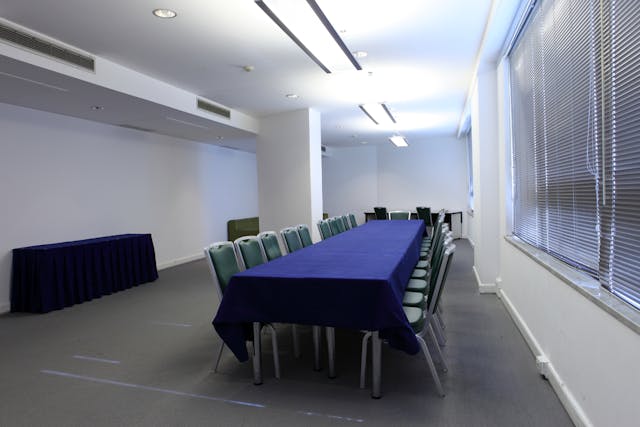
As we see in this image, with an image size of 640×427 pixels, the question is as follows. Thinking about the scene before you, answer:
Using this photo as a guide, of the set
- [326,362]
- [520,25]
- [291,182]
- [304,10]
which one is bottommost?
[326,362]

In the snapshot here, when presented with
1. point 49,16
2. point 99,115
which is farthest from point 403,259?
point 99,115

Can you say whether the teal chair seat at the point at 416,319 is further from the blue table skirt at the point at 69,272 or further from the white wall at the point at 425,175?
the white wall at the point at 425,175

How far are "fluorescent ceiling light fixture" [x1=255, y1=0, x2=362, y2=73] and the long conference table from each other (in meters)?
1.64

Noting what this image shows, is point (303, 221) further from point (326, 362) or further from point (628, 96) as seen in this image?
point (628, 96)

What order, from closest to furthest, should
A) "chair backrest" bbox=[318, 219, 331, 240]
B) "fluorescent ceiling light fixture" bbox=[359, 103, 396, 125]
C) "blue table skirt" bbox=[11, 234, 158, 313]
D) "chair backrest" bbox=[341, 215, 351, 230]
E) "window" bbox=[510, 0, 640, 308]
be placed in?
"window" bbox=[510, 0, 640, 308] → "blue table skirt" bbox=[11, 234, 158, 313] → "chair backrest" bbox=[318, 219, 331, 240] → "fluorescent ceiling light fixture" bbox=[359, 103, 396, 125] → "chair backrest" bbox=[341, 215, 351, 230]

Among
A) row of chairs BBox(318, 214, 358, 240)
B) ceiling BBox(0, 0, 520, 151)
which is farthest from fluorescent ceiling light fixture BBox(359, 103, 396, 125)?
row of chairs BBox(318, 214, 358, 240)

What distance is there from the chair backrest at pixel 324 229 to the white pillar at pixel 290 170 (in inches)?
46.2

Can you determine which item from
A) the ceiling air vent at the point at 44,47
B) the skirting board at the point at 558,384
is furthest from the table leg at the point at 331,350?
the ceiling air vent at the point at 44,47

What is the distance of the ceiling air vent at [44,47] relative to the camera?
3428 millimetres

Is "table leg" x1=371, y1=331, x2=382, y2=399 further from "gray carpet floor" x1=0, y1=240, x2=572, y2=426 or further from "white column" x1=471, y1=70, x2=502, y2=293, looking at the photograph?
"white column" x1=471, y1=70, x2=502, y2=293

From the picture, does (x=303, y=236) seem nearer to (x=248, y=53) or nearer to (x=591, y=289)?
(x=248, y=53)

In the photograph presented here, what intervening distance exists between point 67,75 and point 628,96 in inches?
174

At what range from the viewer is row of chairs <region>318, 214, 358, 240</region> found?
5.54m

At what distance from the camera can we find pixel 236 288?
259 cm
